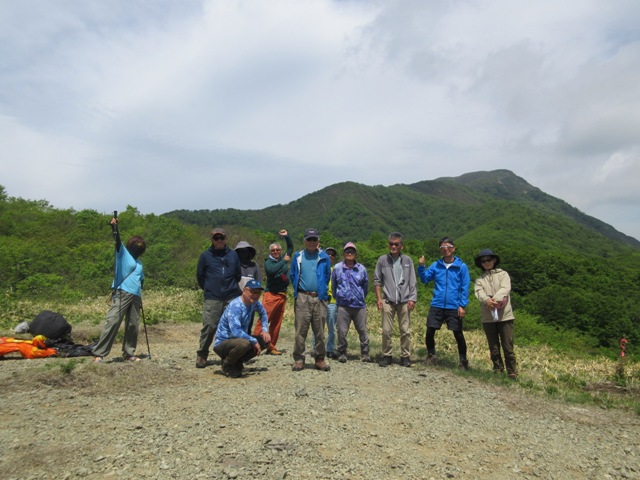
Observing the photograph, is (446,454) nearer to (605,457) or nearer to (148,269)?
(605,457)

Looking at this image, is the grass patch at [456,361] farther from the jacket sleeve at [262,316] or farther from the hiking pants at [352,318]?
the jacket sleeve at [262,316]

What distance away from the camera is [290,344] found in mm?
9570

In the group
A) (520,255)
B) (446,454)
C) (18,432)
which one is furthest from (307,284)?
(520,255)

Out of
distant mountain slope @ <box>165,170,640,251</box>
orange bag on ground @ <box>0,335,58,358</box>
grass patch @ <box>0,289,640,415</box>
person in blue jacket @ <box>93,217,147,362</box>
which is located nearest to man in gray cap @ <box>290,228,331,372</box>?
grass patch @ <box>0,289,640,415</box>

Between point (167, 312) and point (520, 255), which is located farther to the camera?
point (520, 255)

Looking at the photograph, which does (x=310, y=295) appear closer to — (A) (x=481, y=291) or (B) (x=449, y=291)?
(B) (x=449, y=291)

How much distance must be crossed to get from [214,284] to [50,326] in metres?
3.60

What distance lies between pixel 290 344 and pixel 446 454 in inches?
230

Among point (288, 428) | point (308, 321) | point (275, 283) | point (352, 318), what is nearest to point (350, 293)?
point (352, 318)

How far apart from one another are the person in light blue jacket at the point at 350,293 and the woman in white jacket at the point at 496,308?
1772 mm

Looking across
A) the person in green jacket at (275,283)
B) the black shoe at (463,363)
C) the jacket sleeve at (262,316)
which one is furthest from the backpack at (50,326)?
the black shoe at (463,363)

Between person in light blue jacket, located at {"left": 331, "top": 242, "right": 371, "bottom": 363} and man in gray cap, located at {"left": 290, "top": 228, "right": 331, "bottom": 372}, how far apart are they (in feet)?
1.71

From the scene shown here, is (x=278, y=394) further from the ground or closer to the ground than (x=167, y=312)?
closer to the ground

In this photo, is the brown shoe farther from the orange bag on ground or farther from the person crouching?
the orange bag on ground
